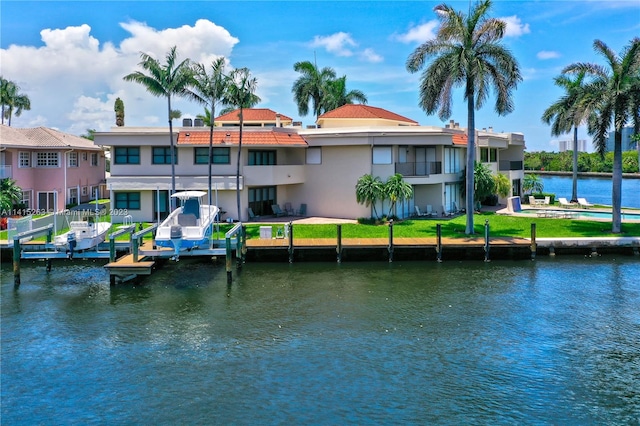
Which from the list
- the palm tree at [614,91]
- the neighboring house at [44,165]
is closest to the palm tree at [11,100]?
the neighboring house at [44,165]

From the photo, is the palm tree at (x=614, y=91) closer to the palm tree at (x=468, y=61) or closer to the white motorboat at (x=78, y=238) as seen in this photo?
the palm tree at (x=468, y=61)

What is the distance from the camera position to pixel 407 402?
1502cm

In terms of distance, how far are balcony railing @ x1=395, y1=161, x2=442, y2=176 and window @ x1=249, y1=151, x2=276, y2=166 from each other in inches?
380

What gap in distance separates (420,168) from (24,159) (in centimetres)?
3181

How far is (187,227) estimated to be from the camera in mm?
28781

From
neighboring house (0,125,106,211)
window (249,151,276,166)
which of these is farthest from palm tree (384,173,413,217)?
neighboring house (0,125,106,211)

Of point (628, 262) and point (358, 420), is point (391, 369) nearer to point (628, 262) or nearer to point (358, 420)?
point (358, 420)

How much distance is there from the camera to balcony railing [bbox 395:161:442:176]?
4234cm

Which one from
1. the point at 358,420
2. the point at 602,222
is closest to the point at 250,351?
the point at 358,420

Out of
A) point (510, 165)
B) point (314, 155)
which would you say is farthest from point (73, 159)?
point (510, 165)

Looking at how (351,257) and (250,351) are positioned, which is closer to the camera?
(250,351)

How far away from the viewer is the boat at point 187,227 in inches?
1103

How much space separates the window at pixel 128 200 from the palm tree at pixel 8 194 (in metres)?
7.15

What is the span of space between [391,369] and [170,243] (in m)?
14.8
